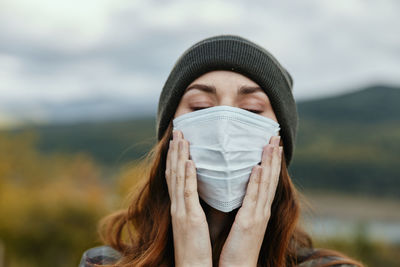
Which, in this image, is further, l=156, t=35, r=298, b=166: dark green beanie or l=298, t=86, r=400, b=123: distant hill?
l=298, t=86, r=400, b=123: distant hill

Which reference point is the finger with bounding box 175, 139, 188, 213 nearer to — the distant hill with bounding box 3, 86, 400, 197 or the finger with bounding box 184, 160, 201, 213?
the finger with bounding box 184, 160, 201, 213

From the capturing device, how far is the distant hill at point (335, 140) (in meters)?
101

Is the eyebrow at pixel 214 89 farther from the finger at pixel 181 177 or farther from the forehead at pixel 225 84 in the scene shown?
the finger at pixel 181 177

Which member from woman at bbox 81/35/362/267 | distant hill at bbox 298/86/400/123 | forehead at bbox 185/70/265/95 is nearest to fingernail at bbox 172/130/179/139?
woman at bbox 81/35/362/267

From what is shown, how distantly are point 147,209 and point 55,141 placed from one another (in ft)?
494

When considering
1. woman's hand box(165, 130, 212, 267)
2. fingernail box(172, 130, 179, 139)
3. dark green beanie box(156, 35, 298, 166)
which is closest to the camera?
woman's hand box(165, 130, 212, 267)

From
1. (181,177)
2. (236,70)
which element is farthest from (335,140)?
(181,177)

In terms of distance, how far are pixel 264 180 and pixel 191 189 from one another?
1.54 feet

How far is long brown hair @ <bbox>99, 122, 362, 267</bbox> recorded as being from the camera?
124 inches

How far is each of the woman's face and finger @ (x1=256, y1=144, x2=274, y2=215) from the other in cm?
34

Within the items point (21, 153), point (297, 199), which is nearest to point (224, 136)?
point (297, 199)

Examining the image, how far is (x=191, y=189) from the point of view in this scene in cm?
292

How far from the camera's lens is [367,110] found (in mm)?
141000

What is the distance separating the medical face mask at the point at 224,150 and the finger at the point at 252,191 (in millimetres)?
58
